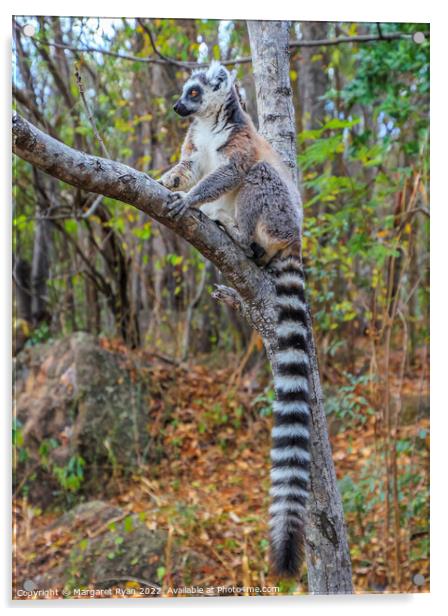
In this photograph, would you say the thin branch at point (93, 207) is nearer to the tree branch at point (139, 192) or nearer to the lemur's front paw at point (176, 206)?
the tree branch at point (139, 192)

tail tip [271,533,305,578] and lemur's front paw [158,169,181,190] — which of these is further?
lemur's front paw [158,169,181,190]

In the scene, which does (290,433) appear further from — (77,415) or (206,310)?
(206,310)

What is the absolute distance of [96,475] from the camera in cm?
532

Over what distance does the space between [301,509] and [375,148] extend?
2.80 m

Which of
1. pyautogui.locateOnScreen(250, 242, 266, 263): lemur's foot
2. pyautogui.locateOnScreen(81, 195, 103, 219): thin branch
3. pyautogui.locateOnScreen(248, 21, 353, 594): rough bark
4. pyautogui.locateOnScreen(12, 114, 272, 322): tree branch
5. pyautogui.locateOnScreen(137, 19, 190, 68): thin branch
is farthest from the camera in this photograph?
pyautogui.locateOnScreen(81, 195, 103, 219): thin branch

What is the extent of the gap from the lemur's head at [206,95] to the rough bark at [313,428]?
7.5 inches

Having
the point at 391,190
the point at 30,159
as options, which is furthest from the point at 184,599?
the point at 391,190

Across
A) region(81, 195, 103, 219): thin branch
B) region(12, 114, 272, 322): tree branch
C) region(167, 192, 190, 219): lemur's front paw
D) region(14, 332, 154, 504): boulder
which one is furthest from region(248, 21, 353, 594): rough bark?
region(81, 195, 103, 219): thin branch

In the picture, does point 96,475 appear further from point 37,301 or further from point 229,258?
point 229,258

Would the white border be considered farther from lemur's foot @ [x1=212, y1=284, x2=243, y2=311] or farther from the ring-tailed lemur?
lemur's foot @ [x1=212, y1=284, x2=243, y2=311]

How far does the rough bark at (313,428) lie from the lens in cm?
334

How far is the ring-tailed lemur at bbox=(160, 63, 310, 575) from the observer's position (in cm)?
300

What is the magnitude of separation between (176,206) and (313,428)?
1.28m

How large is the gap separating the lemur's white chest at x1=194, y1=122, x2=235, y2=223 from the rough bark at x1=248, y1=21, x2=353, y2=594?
0.31m
